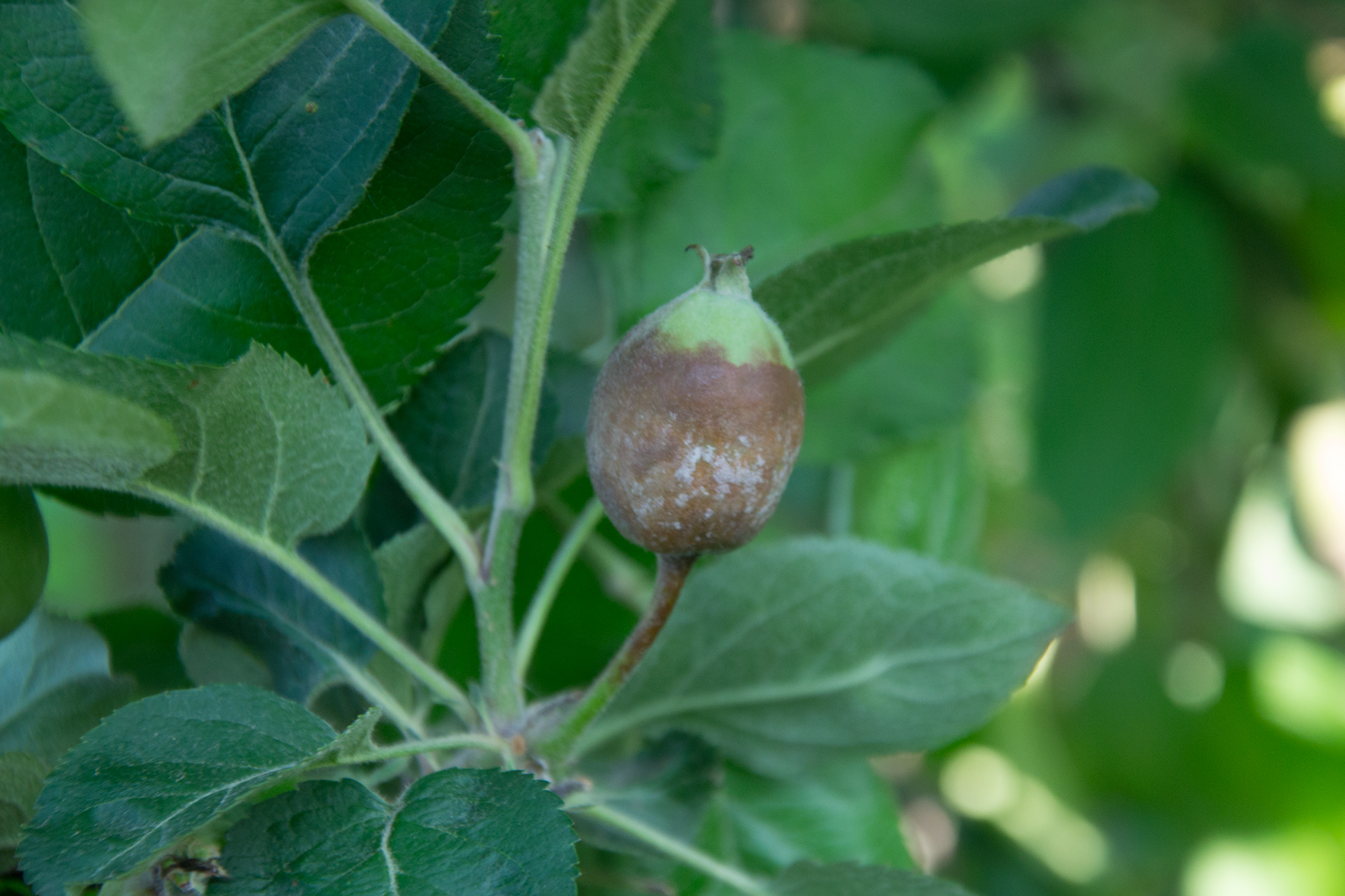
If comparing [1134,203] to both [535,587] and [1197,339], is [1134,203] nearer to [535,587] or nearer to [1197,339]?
[535,587]

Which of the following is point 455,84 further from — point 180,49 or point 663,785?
point 663,785

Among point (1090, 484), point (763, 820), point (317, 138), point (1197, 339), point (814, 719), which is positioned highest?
point (317, 138)

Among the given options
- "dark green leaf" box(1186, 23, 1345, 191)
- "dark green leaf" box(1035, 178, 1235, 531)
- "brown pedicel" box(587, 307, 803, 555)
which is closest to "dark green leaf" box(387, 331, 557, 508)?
"brown pedicel" box(587, 307, 803, 555)

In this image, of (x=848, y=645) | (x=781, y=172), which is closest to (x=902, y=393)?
(x=781, y=172)

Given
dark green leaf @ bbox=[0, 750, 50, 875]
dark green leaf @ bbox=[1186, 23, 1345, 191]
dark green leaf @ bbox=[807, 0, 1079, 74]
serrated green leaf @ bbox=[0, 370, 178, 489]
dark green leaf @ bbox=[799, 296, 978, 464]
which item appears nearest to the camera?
serrated green leaf @ bbox=[0, 370, 178, 489]

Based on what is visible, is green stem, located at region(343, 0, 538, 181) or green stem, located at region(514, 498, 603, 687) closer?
green stem, located at region(343, 0, 538, 181)

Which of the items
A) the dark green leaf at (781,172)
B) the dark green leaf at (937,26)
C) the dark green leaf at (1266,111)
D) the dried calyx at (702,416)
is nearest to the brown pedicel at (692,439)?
the dried calyx at (702,416)

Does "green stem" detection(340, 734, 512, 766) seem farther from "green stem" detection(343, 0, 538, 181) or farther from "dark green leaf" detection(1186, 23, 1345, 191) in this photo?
"dark green leaf" detection(1186, 23, 1345, 191)

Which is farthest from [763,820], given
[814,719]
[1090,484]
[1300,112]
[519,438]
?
[1300,112]
